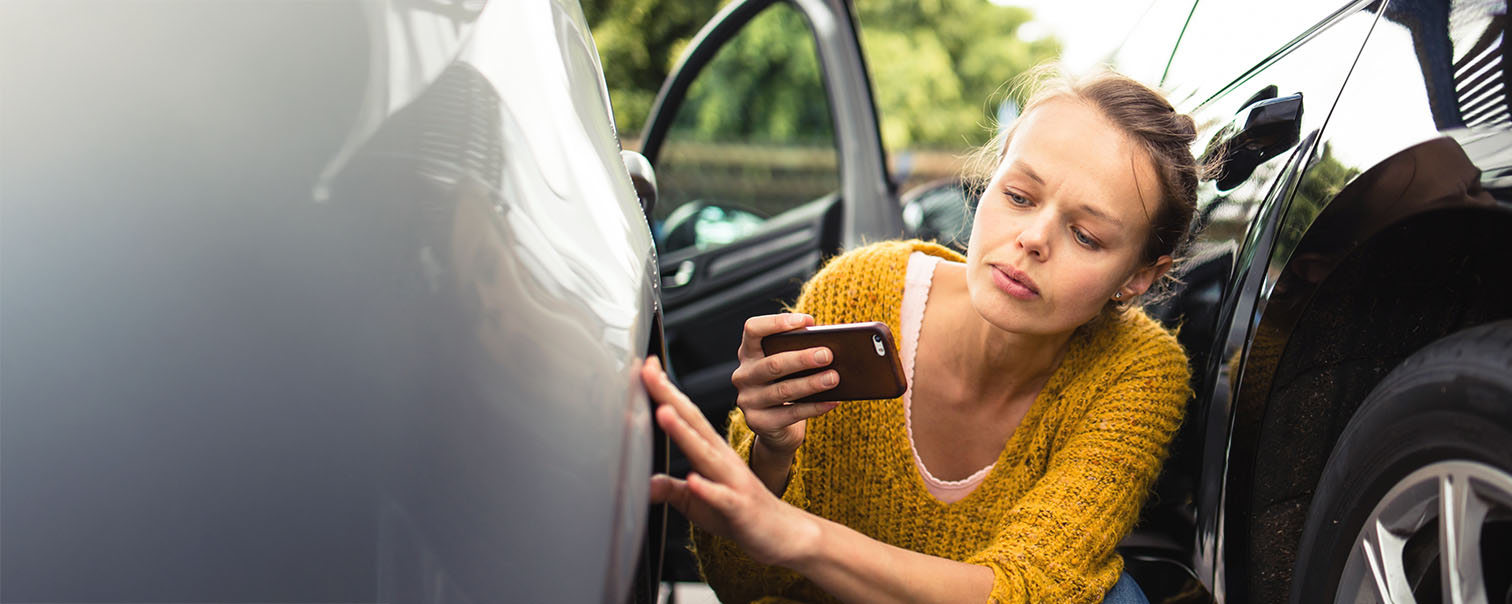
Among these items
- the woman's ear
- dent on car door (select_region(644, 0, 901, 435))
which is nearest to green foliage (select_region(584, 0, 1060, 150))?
dent on car door (select_region(644, 0, 901, 435))

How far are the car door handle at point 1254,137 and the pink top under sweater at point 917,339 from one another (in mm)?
389

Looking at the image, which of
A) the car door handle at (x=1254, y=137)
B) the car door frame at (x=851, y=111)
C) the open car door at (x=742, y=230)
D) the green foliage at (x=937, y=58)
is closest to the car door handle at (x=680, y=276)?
the open car door at (x=742, y=230)

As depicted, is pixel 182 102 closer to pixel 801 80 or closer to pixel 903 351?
pixel 903 351

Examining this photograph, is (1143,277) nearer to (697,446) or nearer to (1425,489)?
(1425,489)

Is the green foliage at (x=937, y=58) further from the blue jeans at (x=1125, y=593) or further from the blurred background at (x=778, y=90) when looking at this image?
the blue jeans at (x=1125, y=593)

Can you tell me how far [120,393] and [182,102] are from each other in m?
0.23

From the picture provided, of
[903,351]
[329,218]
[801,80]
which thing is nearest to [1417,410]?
[903,351]

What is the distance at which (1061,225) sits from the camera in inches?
51.8

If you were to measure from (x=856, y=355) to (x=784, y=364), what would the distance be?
0.26 feet

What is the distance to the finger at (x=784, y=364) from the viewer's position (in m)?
1.19

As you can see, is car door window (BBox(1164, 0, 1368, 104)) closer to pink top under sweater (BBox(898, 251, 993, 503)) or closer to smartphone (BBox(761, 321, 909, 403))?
pink top under sweater (BBox(898, 251, 993, 503))

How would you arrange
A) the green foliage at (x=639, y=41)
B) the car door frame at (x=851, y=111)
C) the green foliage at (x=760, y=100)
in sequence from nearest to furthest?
the car door frame at (x=851, y=111)
the green foliage at (x=639, y=41)
the green foliage at (x=760, y=100)

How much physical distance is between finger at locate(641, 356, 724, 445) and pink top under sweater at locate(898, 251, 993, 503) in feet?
1.56

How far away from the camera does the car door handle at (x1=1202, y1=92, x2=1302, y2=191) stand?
4.26 ft
